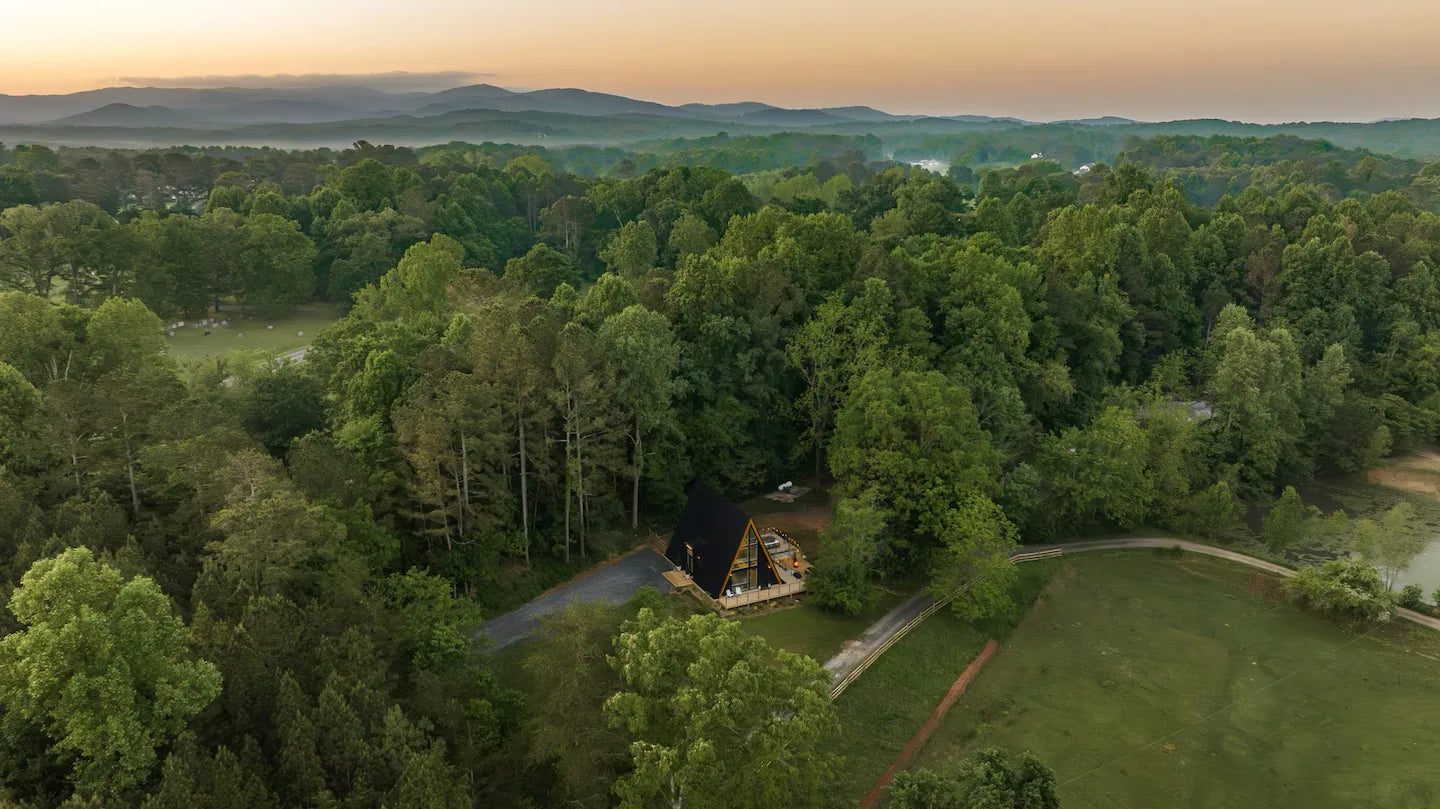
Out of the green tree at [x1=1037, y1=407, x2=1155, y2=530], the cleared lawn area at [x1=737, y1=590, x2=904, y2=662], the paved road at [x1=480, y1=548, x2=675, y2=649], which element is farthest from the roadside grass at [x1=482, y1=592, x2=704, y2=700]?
the green tree at [x1=1037, y1=407, x2=1155, y2=530]

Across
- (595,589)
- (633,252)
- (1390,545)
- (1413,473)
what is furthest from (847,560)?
(1413,473)

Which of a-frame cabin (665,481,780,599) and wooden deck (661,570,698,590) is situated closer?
a-frame cabin (665,481,780,599)

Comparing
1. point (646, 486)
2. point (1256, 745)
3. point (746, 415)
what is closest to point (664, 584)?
point (646, 486)

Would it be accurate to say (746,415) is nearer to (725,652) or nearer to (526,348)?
(526,348)

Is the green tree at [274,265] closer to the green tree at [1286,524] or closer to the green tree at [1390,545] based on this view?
the green tree at [1286,524]

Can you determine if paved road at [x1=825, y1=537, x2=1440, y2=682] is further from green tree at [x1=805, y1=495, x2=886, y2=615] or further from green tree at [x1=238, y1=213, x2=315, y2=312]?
green tree at [x1=238, y1=213, x2=315, y2=312]

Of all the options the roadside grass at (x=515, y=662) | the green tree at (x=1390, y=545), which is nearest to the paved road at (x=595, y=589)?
the roadside grass at (x=515, y=662)
